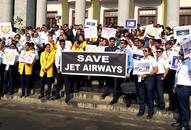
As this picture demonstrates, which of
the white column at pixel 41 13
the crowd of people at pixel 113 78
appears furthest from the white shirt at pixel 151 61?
the white column at pixel 41 13

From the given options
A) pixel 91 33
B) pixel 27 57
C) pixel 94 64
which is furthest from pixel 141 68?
pixel 27 57

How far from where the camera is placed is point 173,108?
1373cm

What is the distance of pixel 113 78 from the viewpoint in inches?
601

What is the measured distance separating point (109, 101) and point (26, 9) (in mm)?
23698

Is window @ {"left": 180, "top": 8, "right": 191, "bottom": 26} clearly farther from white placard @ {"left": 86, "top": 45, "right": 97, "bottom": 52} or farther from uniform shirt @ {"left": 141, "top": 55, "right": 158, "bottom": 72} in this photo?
uniform shirt @ {"left": 141, "top": 55, "right": 158, "bottom": 72}

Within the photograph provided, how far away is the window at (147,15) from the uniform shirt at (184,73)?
77.7 ft

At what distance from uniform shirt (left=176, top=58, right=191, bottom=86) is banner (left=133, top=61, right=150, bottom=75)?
1754 millimetres

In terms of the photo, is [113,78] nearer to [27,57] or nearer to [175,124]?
[27,57]

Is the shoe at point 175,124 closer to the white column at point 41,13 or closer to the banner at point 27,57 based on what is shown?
the banner at point 27,57

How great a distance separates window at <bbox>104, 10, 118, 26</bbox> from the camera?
120 ft

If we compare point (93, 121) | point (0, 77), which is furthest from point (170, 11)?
point (93, 121)

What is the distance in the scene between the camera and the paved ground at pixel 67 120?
39.3 feet

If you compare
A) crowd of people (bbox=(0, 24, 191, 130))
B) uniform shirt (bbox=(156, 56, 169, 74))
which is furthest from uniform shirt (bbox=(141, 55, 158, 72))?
uniform shirt (bbox=(156, 56, 169, 74))

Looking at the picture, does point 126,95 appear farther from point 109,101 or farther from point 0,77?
point 0,77
